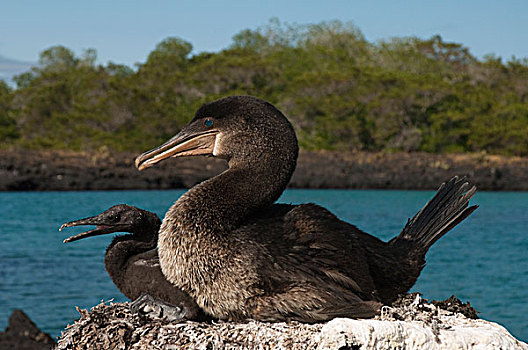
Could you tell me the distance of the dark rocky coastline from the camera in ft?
89.7

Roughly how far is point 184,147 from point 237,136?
1.12 ft

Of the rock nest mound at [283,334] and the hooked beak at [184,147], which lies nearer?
the rock nest mound at [283,334]

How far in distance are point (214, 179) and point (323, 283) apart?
872mm

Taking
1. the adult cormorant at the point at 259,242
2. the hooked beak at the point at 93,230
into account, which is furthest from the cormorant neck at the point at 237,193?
the hooked beak at the point at 93,230

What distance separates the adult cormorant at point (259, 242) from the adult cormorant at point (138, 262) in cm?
9

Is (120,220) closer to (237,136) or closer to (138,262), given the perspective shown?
(138,262)

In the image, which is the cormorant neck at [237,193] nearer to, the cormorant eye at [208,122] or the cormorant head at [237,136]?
the cormorant head at [237,136]

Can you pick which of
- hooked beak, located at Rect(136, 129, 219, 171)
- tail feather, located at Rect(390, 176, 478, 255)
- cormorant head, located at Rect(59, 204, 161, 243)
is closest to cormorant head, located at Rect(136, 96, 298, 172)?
hooked beak, located at Rect(136, 129, 219, 171)

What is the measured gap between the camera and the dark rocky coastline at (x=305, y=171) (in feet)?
89.7

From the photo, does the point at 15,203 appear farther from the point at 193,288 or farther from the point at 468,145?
the point at 468,145

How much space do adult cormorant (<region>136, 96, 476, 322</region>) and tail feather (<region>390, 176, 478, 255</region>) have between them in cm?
27

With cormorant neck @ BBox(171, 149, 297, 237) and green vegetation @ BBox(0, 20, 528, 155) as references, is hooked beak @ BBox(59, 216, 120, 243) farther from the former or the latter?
green vegetation @ BBox(0, 20, 528, 155)

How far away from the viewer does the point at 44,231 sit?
19359mm

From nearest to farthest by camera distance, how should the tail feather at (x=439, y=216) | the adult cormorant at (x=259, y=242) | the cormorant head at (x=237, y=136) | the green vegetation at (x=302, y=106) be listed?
the adult cormorant at (x=259, y=242) → the cormorant head at (x=237, y=136) → the tail feather at (x=439, y=216) → the green vegetation at (x=302, y=106)
